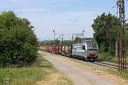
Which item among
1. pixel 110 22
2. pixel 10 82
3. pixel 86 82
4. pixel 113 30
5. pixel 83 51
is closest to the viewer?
pixel 10 82

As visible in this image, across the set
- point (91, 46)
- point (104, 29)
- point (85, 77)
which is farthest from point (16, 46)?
point (104, 29)

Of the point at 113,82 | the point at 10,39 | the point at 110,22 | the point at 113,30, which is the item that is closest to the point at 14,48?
the point at 10,39

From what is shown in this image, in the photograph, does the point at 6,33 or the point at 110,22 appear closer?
the point at 6,33

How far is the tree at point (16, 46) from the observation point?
27.9 meters

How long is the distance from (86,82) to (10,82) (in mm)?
4530

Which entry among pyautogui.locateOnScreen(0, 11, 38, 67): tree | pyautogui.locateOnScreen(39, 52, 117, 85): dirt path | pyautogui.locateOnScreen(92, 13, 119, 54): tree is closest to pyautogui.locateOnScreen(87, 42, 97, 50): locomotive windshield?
pyautogui.locateOnScreen(92, 13, 119, 54): tree

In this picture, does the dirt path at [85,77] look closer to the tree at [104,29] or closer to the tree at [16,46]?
the tree at [16,46]

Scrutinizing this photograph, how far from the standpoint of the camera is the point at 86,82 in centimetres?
1902

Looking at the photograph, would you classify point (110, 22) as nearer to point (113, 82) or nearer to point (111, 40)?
point (111, 40)

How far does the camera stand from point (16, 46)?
93.2 ft

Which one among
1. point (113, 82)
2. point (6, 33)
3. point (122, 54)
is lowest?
point (113, 82)

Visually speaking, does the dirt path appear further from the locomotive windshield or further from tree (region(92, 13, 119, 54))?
tree (region(92, 13, 119, 54))

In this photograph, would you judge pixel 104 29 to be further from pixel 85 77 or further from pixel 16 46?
pixel 85 77

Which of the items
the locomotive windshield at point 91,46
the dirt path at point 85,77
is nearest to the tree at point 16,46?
the dirt path at point 85,77
